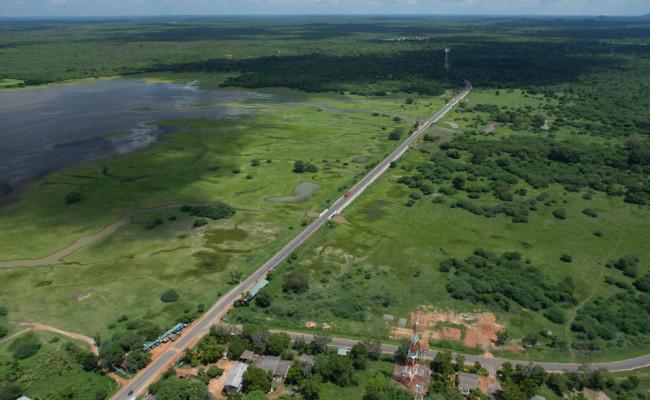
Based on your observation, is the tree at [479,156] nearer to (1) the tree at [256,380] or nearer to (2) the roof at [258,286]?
(2) the roof at [258,286]

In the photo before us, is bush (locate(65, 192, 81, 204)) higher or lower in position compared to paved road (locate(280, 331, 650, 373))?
higher

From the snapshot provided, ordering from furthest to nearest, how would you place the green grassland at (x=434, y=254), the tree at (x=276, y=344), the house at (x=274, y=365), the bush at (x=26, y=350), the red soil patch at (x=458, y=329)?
the green grassland at (x=434, y=254)
the red soil patch at (x=458, y=329)
the bush at (x=26, y=350)
the tree at (x=276, y=344)
the house at (x=274, y=365)

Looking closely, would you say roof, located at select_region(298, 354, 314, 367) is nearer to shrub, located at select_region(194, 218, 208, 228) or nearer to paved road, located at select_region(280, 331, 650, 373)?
paved road, located at select_region(280, 331, 650, 373)

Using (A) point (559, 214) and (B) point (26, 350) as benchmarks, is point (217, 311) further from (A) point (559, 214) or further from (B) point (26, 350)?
(A) point (559, 214)

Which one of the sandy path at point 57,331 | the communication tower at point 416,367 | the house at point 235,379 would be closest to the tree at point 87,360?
the sandy path at point 57,331

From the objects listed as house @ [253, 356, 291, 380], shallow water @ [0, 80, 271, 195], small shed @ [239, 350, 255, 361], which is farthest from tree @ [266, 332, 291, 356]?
shallow water @ [0, 80, 271, 195]

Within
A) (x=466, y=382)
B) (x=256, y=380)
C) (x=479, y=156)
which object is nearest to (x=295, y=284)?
(x=256, y=380)
